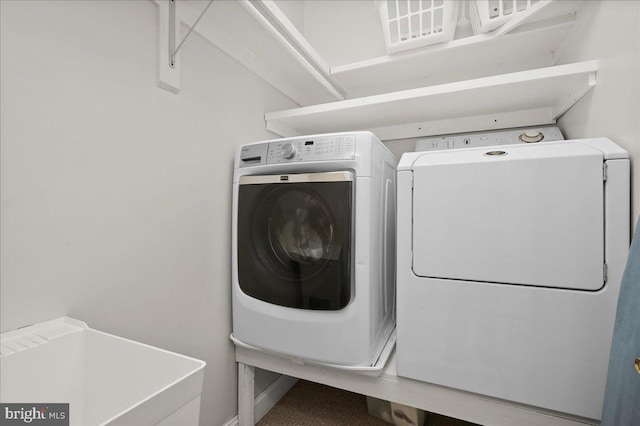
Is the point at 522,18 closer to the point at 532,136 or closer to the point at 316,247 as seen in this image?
the point at 532,136

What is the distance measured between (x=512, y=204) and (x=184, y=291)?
133 centimetres

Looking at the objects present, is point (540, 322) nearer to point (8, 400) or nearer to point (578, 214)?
point (578, 214)

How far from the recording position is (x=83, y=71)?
863 millimetres

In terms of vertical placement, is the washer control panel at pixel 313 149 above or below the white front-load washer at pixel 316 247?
above

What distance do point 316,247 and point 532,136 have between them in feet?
4.39

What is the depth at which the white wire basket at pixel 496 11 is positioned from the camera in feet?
4.41

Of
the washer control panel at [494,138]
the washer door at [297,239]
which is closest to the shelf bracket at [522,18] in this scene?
the washer control panel at [494,138]

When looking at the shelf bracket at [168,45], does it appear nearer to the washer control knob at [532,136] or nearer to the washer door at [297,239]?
the washer door at [297,239]

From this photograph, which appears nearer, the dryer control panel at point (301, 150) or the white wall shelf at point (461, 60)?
the dryer control panel at point (301, 150)

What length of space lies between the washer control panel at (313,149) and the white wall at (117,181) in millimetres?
323

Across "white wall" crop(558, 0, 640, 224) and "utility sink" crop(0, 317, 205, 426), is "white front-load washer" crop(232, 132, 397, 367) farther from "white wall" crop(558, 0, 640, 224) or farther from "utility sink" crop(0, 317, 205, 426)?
"white wall" crop(558, 0, 640, 224)

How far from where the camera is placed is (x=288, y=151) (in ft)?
4.08

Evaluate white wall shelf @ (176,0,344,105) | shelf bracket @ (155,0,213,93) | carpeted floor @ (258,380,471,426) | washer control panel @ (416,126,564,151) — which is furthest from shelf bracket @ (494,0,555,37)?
carpeted floor @ (258,380,471,426)

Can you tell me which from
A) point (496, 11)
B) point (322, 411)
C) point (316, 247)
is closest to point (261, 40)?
point (316, 247)
